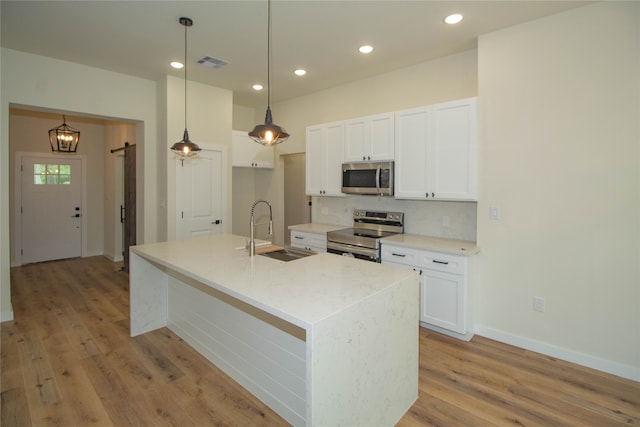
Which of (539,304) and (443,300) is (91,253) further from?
(539,304)

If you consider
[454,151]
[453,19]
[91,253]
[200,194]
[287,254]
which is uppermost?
[453,19]

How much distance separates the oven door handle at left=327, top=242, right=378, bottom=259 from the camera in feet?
12.2

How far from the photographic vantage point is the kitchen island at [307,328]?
5.06 ft

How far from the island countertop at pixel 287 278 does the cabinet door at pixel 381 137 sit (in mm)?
1696

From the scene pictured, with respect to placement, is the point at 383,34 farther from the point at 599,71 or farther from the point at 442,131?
the point at 599,71

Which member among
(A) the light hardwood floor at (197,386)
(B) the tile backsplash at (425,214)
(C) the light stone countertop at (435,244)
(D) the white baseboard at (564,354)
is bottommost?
(A) the light hardwood floor at (197,386)

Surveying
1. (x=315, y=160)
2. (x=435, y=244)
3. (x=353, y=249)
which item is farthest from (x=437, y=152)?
(x=315, y=160)

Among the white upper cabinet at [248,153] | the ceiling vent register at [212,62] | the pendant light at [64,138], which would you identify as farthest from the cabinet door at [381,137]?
the pendant light at [64,138]

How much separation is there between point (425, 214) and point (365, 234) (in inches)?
29.3

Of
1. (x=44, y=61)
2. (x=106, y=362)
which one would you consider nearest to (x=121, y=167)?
(x=44, y=61)

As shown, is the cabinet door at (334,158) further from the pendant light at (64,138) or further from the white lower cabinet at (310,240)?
the pendant light at (64,138)

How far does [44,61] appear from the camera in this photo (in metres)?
3.88

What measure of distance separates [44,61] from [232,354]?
Answer: 4010mm

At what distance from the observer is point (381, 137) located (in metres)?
3.87
